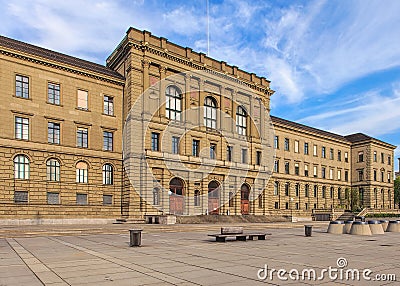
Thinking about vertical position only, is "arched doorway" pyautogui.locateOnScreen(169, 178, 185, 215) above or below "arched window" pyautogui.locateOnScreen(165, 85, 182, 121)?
below

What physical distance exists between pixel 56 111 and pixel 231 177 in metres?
25.0

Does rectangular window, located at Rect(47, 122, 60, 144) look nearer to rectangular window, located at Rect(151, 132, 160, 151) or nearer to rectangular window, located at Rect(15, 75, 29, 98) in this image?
rectangular window, located at Rect(15, 75, 29, 98)

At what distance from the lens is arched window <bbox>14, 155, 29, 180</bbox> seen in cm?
3650

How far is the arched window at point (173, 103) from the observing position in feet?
155

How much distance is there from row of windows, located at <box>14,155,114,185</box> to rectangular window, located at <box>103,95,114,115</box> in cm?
618

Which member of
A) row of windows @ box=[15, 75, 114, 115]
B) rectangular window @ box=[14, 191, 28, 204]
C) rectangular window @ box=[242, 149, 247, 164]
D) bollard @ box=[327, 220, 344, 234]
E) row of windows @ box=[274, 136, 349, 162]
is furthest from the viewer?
row of windows @ box=[274, 136, 349, 162]

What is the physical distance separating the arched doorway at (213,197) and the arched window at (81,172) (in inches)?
655

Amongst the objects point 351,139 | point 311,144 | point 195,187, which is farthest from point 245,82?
point 351,139

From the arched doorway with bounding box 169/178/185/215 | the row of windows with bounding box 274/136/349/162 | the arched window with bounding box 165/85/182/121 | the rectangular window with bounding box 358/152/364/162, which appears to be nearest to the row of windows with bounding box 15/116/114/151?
the arched window with bounding box 165/85/182/121

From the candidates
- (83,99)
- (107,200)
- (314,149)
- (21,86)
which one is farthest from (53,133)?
(314,149)

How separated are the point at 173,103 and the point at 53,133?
15.1 m

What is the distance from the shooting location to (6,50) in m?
36.8

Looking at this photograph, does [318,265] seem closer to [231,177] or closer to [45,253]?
[45,253]

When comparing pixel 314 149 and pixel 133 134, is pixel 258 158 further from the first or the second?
pixel 133 134
